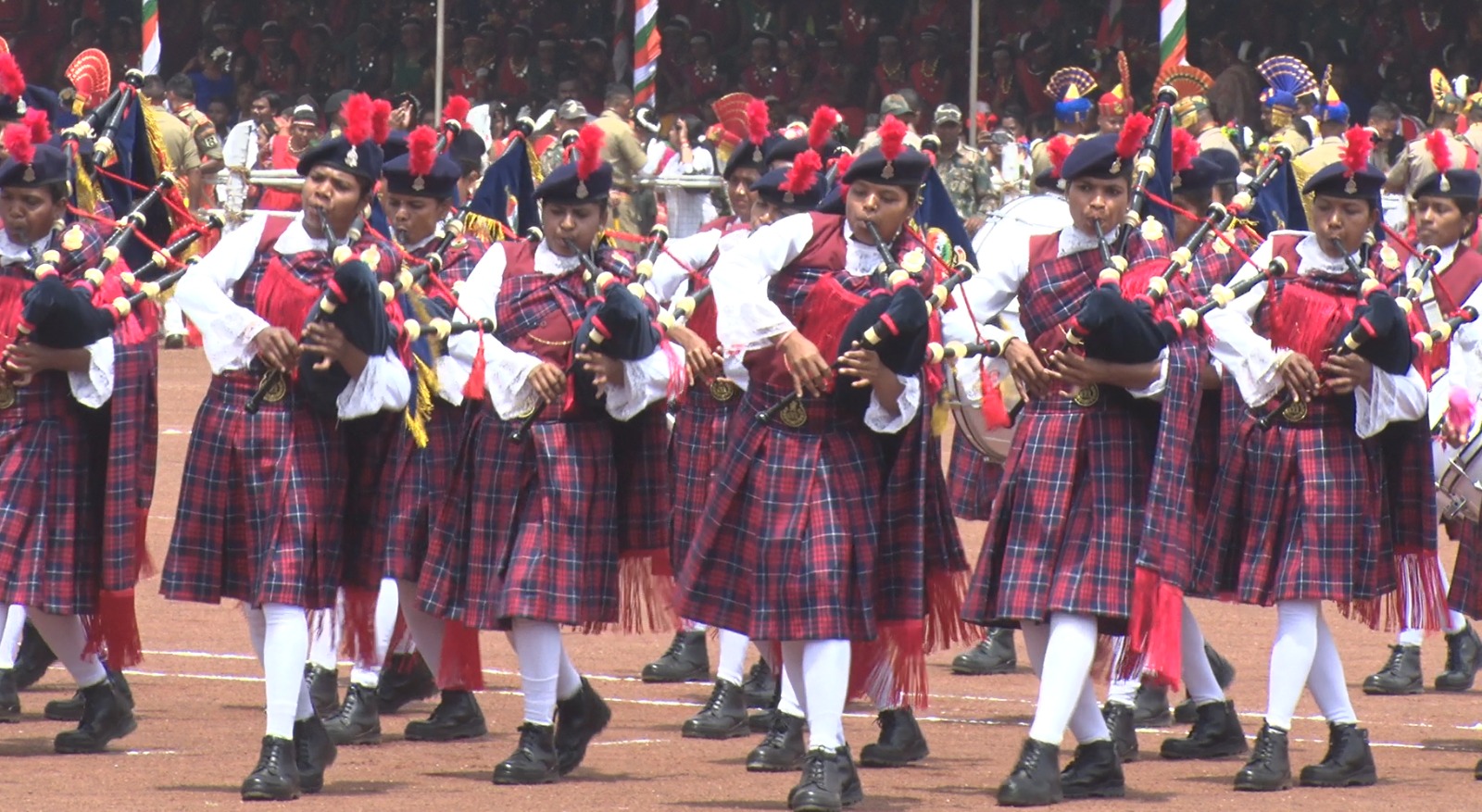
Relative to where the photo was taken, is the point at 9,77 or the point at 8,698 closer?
the point at 8,698

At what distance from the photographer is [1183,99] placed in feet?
42.5

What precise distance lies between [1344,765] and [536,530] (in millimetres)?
2407

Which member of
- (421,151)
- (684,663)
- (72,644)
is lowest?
(684,663)

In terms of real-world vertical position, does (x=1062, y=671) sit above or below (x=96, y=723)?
above

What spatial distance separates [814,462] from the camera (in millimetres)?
6785

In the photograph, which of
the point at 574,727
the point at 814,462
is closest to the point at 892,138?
the point at 814,462

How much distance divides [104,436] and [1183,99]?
23.1 feet

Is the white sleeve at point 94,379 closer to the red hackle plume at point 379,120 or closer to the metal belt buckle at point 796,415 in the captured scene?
the red hackle plume at point 379,120

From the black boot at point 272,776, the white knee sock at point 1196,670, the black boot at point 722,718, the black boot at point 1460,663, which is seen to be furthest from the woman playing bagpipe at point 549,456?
the black boot at point 1460,663

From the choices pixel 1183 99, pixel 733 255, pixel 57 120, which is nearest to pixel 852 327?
pixel 733 255

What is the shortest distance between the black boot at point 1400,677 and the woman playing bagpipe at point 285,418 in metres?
3.94

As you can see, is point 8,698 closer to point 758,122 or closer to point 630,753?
point 630,753

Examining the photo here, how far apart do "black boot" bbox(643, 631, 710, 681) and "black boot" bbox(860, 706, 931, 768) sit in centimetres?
168

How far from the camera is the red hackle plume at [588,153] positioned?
727cm
